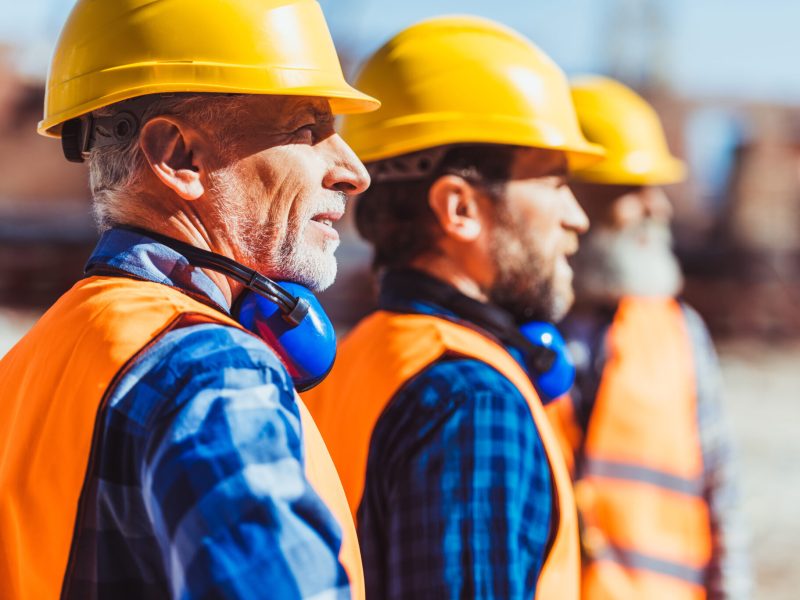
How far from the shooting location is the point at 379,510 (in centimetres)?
185

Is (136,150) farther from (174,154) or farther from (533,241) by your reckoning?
(533,241)

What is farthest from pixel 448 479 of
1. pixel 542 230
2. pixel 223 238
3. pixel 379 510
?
pixel 542 230

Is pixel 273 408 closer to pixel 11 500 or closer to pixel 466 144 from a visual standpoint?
pixel 11 500

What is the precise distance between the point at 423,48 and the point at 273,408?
1374 mm

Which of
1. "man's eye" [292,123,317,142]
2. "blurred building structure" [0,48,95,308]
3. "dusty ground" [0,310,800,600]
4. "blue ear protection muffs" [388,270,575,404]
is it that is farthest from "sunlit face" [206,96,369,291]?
"blurred building structure" [0,48,95,308]

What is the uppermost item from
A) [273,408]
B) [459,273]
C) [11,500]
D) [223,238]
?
[223,238]

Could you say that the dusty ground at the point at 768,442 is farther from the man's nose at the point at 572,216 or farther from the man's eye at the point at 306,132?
the man's eye at the point at 306,132

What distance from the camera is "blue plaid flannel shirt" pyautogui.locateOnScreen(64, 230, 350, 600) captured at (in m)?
1.08

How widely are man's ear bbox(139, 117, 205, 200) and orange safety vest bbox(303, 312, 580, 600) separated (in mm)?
662

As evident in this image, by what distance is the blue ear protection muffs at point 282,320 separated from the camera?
4.54ft

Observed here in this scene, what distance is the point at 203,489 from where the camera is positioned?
1089 mm

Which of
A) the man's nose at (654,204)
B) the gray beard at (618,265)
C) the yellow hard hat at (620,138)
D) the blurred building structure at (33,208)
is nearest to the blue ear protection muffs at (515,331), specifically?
the gray beard at (618,265)

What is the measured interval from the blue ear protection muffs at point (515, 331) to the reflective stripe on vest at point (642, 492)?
4.08 ft

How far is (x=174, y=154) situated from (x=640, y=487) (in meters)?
2.41
